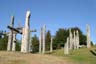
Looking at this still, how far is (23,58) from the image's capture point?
78.7 ft

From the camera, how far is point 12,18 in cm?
3562

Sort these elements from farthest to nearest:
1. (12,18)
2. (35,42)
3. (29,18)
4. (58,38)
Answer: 1. (58,38)
2. (35,42)
3. (12,18)
4. (29,18)

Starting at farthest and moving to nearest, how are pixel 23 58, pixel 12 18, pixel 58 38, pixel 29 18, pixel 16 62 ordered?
pixel 58 38 < pixel 12 18 < pixel 29 18 < pixel 23 58 < pixel 16 62

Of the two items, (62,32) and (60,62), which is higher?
(62,32)

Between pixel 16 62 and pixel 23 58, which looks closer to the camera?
pixel 16 62

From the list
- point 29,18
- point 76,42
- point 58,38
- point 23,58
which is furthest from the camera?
point 58,38

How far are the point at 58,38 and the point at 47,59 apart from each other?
70.0 m

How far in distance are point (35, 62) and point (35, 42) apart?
64017 mm

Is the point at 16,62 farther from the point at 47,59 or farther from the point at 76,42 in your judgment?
the point at 76,42

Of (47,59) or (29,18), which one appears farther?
(29,18)

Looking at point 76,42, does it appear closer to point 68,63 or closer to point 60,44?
point 60,44

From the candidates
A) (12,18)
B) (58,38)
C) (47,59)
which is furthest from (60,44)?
(47,59)

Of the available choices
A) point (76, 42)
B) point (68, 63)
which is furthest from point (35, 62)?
point (76, 42)

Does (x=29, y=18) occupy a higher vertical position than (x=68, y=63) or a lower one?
higher
